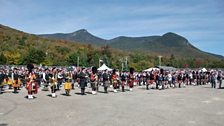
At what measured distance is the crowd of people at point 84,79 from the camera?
22.7 m

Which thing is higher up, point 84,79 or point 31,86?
point 84,79

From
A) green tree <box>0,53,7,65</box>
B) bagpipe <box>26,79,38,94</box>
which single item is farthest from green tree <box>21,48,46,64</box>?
bagpipe <box>26,79,38,94</box>

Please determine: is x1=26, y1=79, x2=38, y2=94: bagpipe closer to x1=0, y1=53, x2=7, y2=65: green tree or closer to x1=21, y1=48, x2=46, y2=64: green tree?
x1=0, y1=53, x2=7, y2=65: green tree

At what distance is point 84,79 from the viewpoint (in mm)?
24125

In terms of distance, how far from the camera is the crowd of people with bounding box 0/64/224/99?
74.5ft

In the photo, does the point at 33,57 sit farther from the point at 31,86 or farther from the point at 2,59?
the point at 31,86

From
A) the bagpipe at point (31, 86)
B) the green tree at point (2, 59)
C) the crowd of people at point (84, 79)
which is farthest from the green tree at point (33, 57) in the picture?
the bagpipe at point (31, 86)

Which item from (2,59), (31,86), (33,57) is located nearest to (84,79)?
(31,86)

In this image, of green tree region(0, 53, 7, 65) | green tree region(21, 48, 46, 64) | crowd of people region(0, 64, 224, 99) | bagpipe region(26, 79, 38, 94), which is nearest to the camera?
bagpipe region(26, 79, 38, 94)

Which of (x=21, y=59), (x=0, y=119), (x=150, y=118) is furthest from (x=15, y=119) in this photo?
(x=21, y=59)

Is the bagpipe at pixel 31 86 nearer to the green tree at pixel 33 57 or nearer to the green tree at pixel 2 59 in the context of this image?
the green tree at pixel 2 59

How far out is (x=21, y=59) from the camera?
6850 centimetres

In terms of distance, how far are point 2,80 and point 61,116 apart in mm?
14196

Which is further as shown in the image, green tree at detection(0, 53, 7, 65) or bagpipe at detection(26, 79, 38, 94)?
green tree at detection(0, 53, 7, 65)
